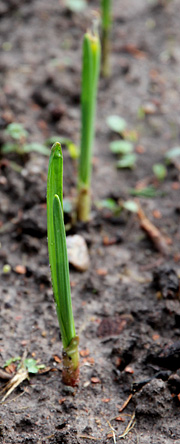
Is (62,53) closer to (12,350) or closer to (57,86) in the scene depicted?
(57,86)

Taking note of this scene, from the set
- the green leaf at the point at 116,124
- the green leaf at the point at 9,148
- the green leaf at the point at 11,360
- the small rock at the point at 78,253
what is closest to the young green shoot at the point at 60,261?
the green leaf at the point at 11,360

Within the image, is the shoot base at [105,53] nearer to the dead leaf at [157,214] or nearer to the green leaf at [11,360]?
the dead leaf at [157,214]

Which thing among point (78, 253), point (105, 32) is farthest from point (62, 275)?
point (105, 32)

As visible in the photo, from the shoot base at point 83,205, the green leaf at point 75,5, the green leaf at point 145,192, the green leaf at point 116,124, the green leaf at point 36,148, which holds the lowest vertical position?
the green leaf at point 145,192

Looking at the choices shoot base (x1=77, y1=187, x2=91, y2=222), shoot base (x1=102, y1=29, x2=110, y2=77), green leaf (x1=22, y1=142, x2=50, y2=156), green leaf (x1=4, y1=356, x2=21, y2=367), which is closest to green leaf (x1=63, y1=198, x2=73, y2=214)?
shoot base (x1=77, y1=187, x2=91, y2=222)

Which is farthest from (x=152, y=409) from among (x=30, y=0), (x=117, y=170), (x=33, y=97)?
(x=30, y=0)

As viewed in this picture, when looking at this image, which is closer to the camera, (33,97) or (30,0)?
(33,97)
